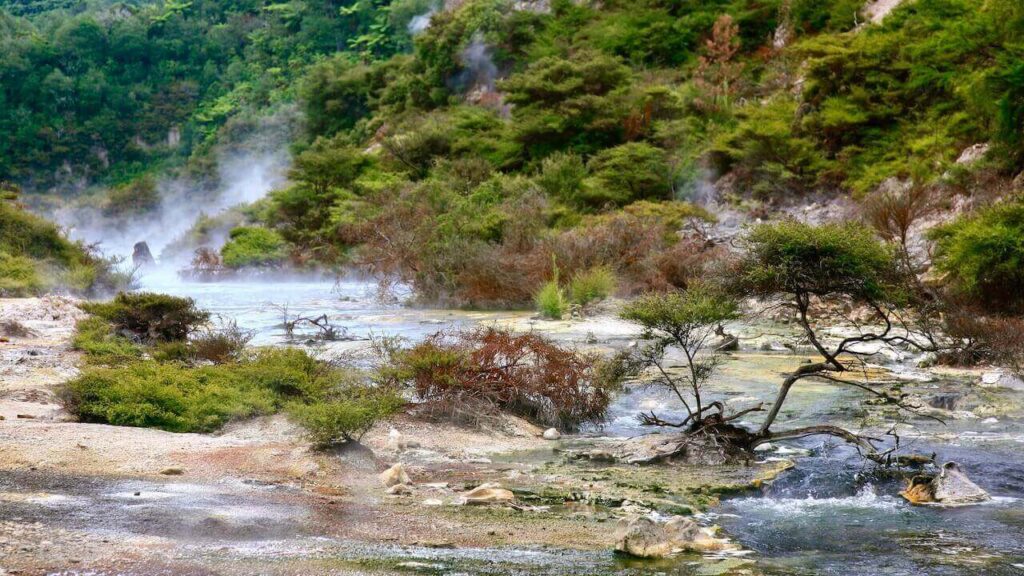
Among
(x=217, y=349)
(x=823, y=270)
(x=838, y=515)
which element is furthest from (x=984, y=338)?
(x=217, y=349)

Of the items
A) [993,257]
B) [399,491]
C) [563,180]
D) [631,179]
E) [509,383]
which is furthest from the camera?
[563,180]

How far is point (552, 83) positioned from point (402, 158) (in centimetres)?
705

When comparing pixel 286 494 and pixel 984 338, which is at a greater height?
pixel 984 338

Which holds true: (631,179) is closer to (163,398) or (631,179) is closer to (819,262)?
(819,262)

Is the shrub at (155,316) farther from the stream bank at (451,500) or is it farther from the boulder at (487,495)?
the boulder at (487,495)

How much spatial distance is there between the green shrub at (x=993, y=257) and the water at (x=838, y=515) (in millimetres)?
4495

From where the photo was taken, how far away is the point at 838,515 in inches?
328

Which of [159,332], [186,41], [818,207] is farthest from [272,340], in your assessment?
[186,41]

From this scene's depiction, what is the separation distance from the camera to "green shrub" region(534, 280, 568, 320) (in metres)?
21.2

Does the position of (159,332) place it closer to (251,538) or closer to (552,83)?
(251,538)

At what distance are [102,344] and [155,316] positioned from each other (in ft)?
4.91

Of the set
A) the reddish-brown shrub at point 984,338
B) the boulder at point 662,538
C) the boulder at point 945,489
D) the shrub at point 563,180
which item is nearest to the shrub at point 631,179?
the shrub at point 563,180

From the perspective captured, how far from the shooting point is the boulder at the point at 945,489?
8555 millimetres

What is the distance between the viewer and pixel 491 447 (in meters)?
10.8
